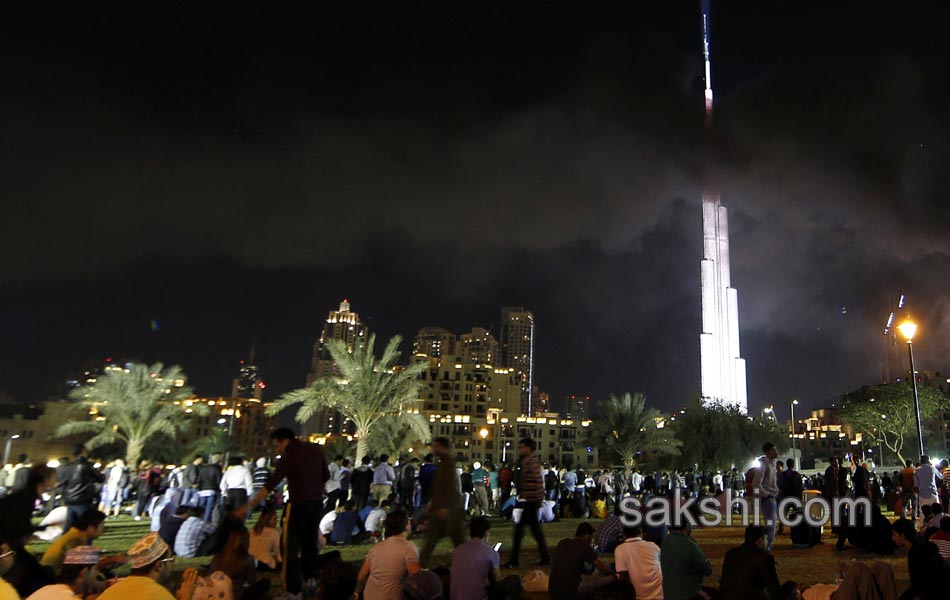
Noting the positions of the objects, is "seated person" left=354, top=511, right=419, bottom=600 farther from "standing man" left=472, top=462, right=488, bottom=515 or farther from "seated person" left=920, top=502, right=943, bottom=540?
"standing man" left=472, top=462, right=488, bottom=515

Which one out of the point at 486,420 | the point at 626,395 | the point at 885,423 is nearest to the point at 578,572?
the point at 626,395

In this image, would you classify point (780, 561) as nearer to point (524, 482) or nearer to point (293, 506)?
point (524, 482)

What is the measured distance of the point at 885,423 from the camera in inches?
2341

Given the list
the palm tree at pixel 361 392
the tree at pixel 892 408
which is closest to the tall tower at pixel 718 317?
the tree at pixel 892 408

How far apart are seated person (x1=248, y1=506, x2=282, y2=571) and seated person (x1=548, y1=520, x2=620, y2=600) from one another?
3.63 meters

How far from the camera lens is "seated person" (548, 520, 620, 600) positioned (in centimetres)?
730

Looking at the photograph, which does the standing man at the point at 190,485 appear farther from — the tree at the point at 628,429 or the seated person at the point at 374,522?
the tree at the point at 628,429

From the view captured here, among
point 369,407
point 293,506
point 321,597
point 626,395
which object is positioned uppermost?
point 626,395

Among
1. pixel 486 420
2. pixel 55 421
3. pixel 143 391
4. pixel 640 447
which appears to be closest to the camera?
pixel 143 391

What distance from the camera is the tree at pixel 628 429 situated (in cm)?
4344

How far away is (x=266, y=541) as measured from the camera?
8.71 m

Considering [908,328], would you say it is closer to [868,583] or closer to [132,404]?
[868,583]

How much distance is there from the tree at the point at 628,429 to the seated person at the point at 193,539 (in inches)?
1368

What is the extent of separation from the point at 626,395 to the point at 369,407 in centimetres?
2144
